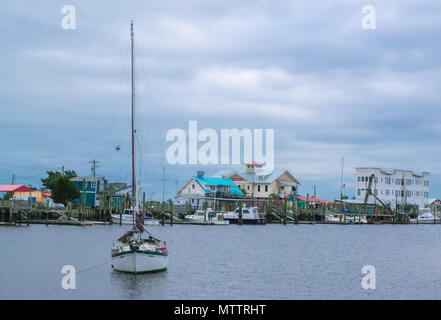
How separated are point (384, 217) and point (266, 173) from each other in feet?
99.6

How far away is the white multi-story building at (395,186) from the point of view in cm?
17475

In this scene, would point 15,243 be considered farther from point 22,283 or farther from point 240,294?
point 240,294

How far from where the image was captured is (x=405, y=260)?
6406 centimetres

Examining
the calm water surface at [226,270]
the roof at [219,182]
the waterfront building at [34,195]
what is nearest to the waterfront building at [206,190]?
the roof at [219,182]

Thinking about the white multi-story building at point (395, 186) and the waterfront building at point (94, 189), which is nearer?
the waterfront building at point (94, 189)

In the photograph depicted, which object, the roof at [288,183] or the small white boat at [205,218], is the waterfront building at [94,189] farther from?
the roof at [288,183]

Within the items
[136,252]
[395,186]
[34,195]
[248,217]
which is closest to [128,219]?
[248,217]

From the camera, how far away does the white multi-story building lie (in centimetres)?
17475

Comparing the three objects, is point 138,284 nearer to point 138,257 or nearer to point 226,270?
point 138,257

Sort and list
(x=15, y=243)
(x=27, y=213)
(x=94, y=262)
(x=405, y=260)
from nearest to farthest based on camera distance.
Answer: (x=94, y=262)
(x=405, y=260)
(x=15, y=243)
(x=27, y=213)

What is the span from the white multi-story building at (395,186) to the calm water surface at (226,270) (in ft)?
307

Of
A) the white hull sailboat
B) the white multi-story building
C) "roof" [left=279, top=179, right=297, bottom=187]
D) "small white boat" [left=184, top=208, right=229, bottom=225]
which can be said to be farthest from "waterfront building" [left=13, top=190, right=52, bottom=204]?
the white hull sailboat
